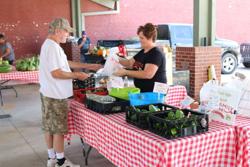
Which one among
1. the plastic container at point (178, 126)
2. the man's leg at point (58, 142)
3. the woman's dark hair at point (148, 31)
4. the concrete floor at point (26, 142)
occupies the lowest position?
the concrete floor at point (26, 142)

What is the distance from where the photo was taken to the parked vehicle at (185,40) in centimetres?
991

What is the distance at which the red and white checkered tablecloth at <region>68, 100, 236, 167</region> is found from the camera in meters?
2.23

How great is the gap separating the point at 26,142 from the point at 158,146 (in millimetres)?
3028

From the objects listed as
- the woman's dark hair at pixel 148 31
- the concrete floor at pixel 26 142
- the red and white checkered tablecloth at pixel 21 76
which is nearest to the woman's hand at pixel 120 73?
the woman's dark hair at pixel 148 31

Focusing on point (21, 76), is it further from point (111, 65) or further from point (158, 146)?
point (158, 146)

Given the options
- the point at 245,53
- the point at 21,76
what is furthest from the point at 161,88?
the point at 245,53

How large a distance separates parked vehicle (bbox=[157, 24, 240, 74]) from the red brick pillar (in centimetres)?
331

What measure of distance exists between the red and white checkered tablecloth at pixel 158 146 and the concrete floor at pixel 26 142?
3.83 ft

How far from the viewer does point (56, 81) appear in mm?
3293

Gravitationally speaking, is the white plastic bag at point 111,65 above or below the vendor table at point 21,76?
above

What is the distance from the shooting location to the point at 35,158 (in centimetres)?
A: 418

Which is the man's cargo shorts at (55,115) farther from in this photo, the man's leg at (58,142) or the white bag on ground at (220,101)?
the white bag on ground at (220,101)

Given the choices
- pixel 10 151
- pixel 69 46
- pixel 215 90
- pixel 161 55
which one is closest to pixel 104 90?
pixel 161 55

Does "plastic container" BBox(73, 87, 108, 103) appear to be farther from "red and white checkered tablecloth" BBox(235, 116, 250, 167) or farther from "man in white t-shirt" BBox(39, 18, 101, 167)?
"red and white checkered tablecloth" BBox(235, 116, 250, 167)
